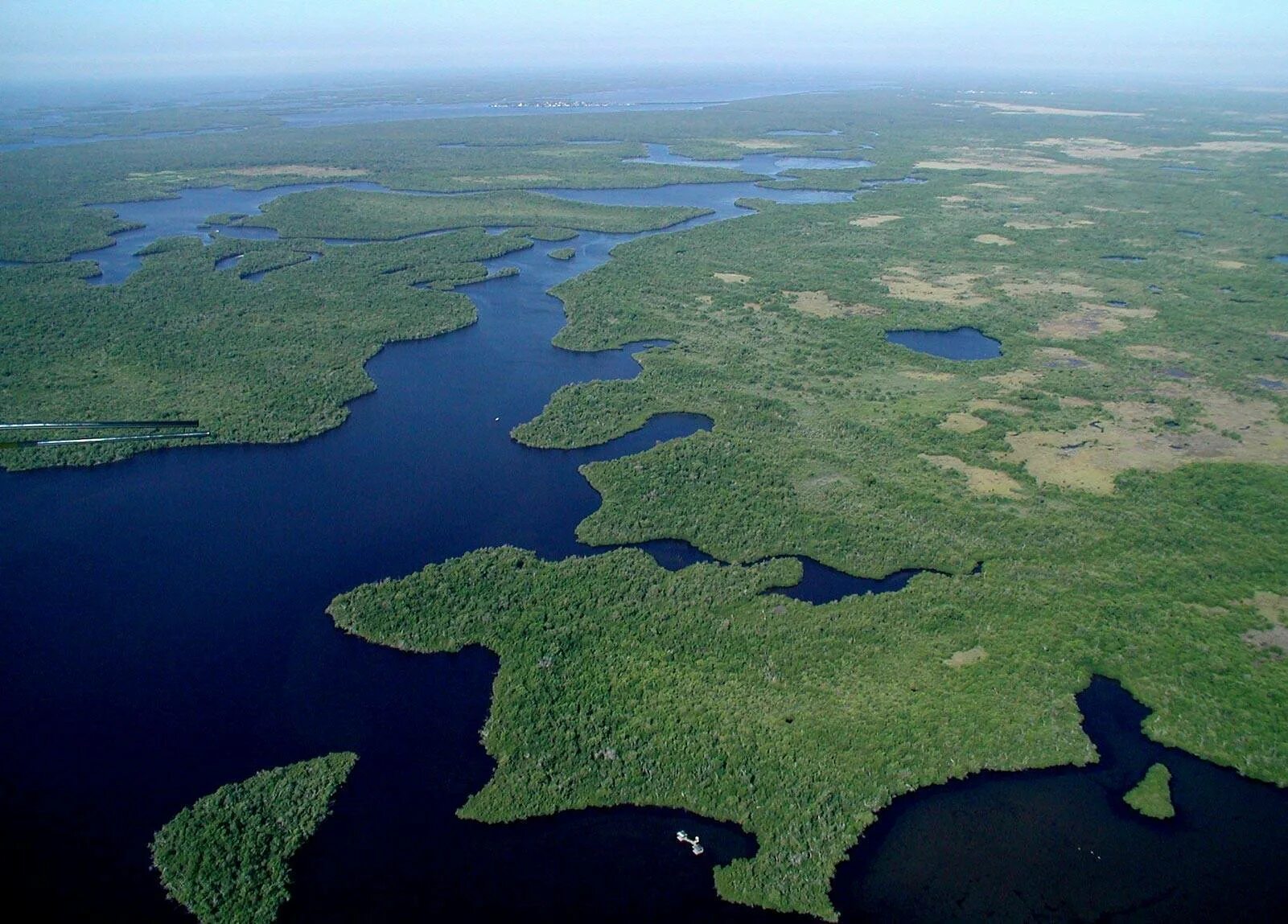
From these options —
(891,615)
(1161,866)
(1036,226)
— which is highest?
(1036,226)

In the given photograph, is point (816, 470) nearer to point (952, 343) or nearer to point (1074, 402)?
point (1074, 402)

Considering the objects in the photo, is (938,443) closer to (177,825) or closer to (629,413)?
(629,413)

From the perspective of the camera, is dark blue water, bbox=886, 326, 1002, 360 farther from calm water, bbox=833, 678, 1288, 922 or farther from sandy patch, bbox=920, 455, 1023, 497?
calm water, bbox=833, 678, 1288, 922

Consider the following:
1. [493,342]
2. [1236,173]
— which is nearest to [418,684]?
[493,342]

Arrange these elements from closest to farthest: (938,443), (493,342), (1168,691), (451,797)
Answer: (451,797), (1168,691), (938,443), (493,342)

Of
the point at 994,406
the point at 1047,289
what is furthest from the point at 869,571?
the point at 1047,289

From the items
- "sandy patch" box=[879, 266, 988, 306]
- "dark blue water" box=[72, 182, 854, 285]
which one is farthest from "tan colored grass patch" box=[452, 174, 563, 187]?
"sandy patch" box=[879, 266, 988, 306]

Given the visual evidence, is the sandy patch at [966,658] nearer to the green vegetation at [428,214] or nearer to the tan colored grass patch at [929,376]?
the tan colored grass patch at [929,376]
